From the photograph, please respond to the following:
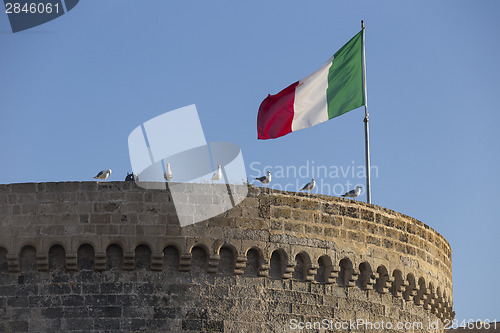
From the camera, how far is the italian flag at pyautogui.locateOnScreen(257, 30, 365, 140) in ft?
76.2

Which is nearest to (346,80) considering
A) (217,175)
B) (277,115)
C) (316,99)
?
(316,99)

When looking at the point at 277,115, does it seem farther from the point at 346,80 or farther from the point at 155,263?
the point at 155,263

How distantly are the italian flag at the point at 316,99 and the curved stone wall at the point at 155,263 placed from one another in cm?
389

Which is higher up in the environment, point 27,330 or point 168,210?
point 168,210

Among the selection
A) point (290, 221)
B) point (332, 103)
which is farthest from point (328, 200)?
point (332, 103)

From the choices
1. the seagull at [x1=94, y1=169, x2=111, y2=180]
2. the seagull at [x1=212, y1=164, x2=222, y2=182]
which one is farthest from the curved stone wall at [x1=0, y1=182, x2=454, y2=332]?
the seagull at [x1=94, y1=169, x2=111, y2=180]

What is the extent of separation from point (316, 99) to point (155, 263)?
6.35 m

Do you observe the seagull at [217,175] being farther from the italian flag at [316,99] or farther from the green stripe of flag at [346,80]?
the green stripe of flag at [346,80]

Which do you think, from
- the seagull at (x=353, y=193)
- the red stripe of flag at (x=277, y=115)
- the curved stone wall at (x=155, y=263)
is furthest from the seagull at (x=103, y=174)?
the red stripe of flag at (x=277, y=115)

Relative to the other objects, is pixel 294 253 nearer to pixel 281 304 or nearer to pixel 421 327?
pixel 281 304

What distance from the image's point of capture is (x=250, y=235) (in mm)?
18953

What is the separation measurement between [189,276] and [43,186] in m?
2.70

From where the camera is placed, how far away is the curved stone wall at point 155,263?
59.7 feet

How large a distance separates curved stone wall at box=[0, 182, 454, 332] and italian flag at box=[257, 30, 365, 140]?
389cm
